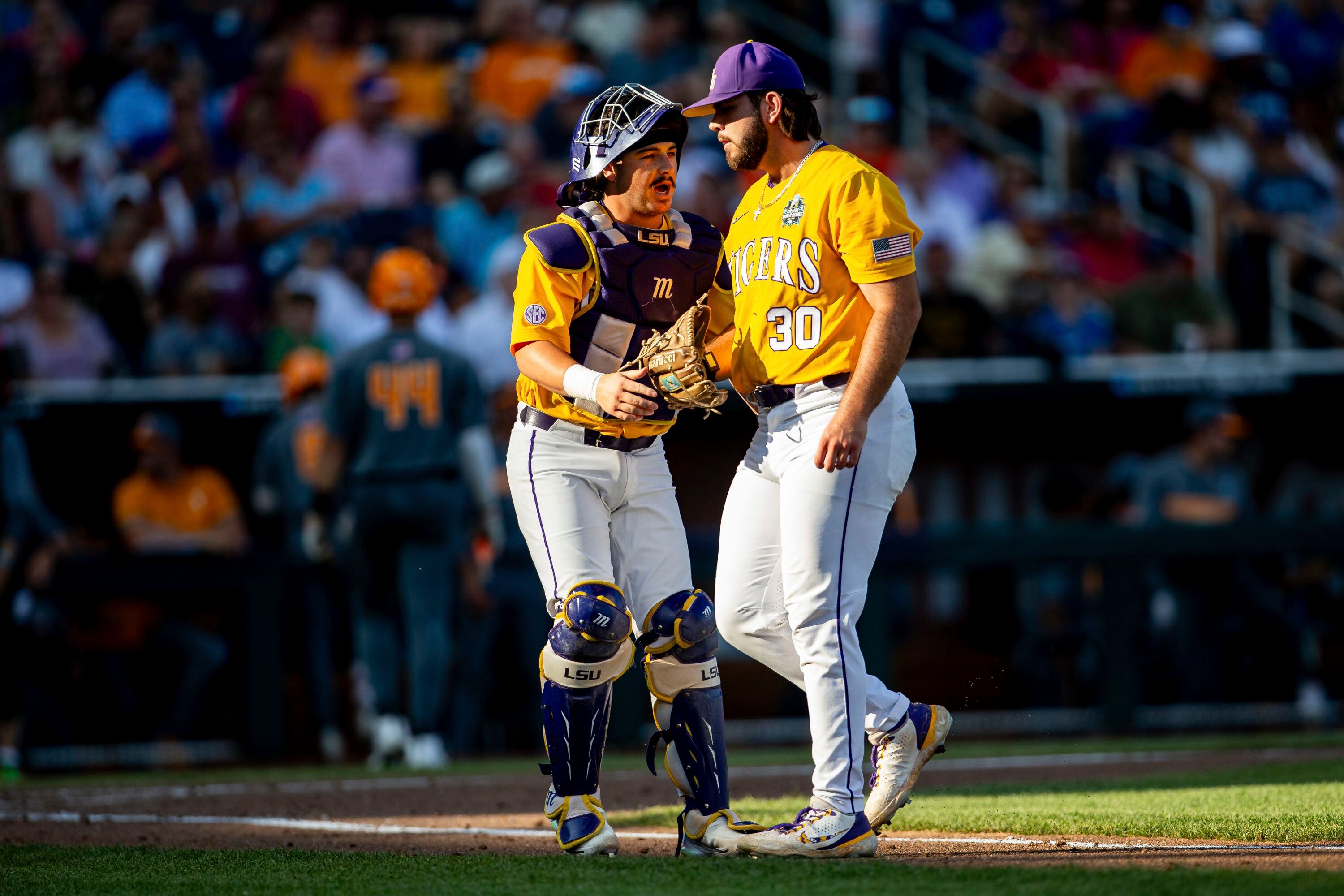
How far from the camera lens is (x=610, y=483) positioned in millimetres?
4512

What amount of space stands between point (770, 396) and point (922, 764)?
1087 mm

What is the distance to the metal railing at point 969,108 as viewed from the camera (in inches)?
495

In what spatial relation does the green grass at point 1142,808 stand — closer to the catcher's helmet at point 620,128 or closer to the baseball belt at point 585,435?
the baseball belt at point 585,435

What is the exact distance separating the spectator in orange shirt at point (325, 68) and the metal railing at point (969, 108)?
4168 mm

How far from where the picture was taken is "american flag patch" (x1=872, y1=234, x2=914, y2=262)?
13.6 ft

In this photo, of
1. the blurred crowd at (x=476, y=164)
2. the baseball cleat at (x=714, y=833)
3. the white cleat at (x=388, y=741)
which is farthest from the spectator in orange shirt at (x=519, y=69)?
the baseball cleat at (x=714, y=833)

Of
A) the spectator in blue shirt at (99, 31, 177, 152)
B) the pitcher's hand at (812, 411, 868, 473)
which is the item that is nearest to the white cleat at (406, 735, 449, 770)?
the pitcher's hand at (812, 411, 868, 473)

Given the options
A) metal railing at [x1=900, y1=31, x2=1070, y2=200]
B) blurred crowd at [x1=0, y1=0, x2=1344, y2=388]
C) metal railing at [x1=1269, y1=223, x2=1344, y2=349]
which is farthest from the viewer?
metal railing at [x1=900, y1=31, x2=1070, y2=200]

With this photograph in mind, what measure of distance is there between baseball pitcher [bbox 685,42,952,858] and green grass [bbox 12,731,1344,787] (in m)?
3.45

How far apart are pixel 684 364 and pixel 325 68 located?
8.76 meters

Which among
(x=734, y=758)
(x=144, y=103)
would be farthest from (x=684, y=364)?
(x=144, y=103)

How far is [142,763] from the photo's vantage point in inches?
349

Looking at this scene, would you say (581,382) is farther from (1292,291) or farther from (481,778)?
(1292,291)

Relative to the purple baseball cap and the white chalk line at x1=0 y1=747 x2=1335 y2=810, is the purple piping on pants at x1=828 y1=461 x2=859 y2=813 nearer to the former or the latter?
the purple baseball cap
